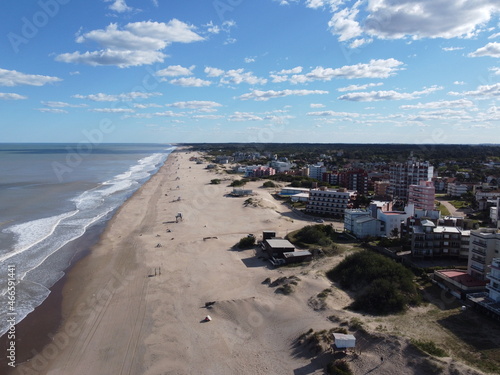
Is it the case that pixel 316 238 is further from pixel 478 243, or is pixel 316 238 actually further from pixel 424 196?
pixel 424 196

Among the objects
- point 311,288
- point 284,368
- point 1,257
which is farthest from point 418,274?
point 1,257

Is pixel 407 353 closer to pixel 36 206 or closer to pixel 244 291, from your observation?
pixel 244 291

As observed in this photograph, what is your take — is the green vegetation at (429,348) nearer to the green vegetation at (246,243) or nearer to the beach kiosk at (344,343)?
the beach kiosk at (344,343)

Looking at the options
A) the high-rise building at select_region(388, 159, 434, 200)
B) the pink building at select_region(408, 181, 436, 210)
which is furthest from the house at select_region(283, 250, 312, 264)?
the high-rise building at select_region(388, 159, 434, 200)

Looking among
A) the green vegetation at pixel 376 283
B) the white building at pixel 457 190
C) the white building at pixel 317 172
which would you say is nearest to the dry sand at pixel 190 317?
the green vegetation at pixel 376 283

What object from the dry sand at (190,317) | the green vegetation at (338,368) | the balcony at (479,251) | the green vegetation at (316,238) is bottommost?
the dry sand at (190,317)

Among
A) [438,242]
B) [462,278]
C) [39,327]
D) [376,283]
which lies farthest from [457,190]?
[39,327]
